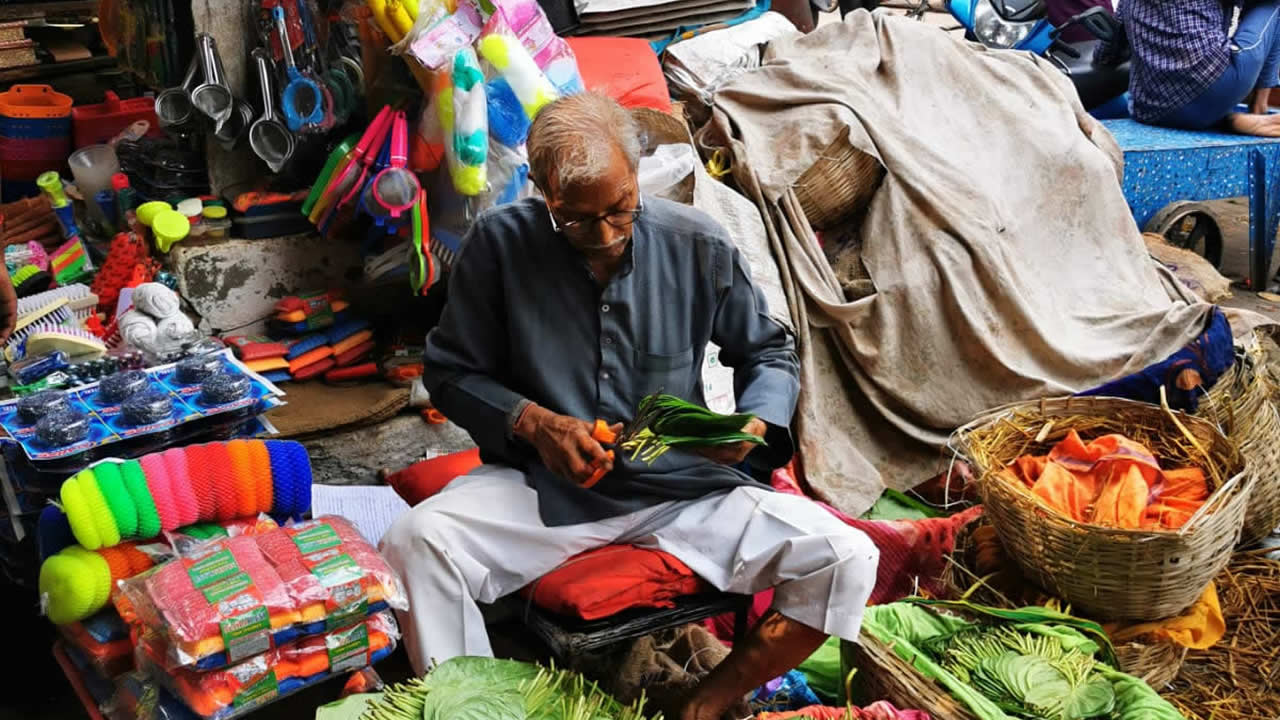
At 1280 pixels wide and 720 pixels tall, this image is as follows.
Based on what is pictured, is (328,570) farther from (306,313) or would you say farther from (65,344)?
(306,313)

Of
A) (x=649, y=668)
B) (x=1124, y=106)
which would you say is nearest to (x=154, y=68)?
(x=649, y=668)

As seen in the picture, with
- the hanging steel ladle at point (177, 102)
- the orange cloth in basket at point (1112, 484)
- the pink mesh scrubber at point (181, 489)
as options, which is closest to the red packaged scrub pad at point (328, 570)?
the pink mesh scrubber at point (181, 489)

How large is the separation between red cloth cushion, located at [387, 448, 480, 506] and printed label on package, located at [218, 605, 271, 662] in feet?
2.98

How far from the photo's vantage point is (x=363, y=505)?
146 inches

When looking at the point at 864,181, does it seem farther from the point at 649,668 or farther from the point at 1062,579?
the point at 649,668

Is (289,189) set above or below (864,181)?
above

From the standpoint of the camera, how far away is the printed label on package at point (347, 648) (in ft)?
7.91

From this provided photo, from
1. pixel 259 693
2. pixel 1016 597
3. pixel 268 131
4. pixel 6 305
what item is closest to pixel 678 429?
pixel 259 693

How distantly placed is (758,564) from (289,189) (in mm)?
2545

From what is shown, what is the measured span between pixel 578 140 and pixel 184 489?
1.16 meters

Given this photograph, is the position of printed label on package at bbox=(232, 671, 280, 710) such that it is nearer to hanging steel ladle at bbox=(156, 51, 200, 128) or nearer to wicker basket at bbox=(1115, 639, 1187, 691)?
wicker basket at bbox=(1115, 639, 1187, 691)

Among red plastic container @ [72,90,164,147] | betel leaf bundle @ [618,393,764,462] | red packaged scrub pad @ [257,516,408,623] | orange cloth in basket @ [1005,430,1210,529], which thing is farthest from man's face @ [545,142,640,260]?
red plastic container @ [72,90,164,147]

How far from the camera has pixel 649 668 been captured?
304cm

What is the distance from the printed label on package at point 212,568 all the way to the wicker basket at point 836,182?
273 centimetres
